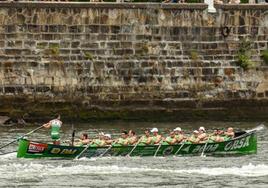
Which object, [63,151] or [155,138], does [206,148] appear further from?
[63,151]

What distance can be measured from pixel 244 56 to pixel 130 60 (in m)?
5.32

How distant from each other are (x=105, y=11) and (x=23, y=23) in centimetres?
373

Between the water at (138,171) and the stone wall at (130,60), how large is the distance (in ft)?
17.4

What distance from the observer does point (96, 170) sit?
4797cm

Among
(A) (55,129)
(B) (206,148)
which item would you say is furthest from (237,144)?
(A) (55,129)

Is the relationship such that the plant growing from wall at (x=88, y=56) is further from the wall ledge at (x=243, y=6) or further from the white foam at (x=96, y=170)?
the white foam at (x=96, y=170)

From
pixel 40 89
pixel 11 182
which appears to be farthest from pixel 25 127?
pixel 11 182

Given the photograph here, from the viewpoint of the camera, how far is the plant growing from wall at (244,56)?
60375 millimetres

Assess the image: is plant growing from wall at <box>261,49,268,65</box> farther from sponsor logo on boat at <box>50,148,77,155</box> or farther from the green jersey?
sponsor logo on boat at <box>50,148,77,155</box>

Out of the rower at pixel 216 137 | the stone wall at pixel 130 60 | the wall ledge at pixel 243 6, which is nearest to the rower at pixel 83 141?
the rower at pixel 216 137

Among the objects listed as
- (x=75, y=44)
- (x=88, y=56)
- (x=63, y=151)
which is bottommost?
(x=63, y=151)

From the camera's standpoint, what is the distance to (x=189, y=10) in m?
60.0

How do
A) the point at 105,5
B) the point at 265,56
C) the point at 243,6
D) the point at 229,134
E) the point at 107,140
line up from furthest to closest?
the point at 265,56, the point at 243,6, the point at 105,5, the point at 229,134, the point at 107,140

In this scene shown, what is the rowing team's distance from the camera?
51469 millimetres
